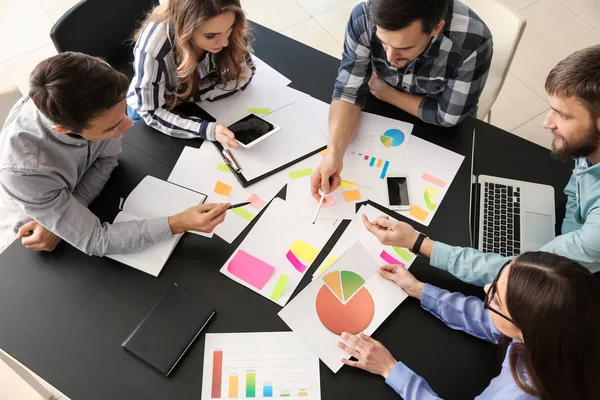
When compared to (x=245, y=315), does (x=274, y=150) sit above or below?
above

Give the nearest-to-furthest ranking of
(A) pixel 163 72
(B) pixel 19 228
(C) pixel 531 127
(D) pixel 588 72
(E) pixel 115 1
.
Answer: (D) pixel 588 72
(B) pixel 19 228
(A) pixel 163 72
(E) pixel 115 1
(C) pixel 531 127

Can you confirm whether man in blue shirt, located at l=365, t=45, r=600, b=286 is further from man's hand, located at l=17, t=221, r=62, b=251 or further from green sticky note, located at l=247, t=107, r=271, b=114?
man's hand, located at l=17, t=221, r=62, b=251

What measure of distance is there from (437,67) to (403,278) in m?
0.81

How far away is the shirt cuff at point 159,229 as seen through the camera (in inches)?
59.0

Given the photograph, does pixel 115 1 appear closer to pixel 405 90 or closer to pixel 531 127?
pixel 405 90

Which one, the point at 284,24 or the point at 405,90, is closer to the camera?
the point at 405,90

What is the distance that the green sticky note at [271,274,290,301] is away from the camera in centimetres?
144

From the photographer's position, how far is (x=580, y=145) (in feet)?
5.04

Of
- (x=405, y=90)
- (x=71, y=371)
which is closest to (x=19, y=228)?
(x=71, y=371)

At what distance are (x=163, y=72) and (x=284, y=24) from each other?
1.97m

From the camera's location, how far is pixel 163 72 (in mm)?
1747

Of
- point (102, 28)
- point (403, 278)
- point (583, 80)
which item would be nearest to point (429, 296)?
point (403, 278)

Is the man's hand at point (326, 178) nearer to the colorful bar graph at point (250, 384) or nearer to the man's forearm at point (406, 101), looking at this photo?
the man's forearm at point (406, 101)

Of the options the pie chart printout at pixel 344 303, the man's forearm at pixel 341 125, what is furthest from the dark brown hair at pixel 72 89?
the pie chart printout at pixel 344 303
